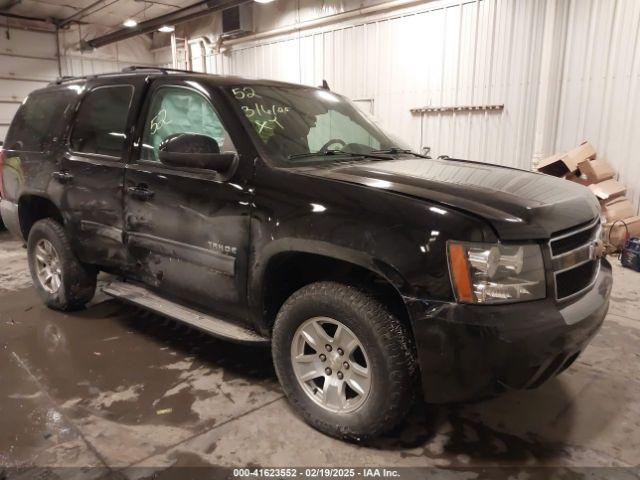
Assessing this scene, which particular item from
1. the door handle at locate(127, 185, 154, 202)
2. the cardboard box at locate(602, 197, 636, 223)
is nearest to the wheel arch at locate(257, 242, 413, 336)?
the door handle at locate(127, 185, 154, 202)

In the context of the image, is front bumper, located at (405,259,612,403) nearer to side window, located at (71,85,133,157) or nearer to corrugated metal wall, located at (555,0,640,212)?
side window, located at (71,85,133,157)

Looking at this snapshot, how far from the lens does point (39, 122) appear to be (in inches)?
159

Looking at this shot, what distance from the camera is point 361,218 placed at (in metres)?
2.10

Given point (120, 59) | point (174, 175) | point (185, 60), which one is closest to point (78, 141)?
point (174, 175)

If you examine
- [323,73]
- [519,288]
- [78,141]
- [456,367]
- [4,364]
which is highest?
[323,73]

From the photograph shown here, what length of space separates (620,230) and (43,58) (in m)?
13.9

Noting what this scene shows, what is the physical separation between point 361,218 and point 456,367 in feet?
2.37

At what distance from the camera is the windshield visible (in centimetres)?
269

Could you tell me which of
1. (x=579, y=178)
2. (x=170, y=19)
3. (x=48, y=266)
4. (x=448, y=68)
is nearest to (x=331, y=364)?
(x=48, y=266)

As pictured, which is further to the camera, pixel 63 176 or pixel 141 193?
pixel 63 176

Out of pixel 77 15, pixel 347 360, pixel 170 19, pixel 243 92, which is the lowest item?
pixel 347 360

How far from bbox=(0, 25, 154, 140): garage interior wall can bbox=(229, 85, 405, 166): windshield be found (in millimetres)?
12322

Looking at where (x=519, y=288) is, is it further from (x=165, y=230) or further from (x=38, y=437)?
(x=38, y=437)

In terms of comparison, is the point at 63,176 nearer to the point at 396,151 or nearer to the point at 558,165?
the point at 396,151
